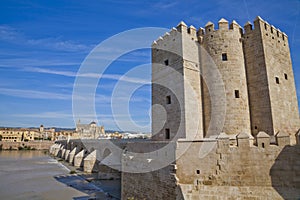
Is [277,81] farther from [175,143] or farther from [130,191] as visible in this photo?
[130,191]

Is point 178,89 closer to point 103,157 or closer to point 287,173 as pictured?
point 287,173

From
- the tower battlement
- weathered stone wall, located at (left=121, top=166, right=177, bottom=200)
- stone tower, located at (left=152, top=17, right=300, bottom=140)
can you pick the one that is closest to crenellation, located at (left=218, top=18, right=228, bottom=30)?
stone tower, located at (left=152, top=17, right=300, bottom=140)

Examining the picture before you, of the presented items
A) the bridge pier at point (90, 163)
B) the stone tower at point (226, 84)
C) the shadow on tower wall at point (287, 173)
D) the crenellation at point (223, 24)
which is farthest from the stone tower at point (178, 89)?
the bridge pier at point (90, 163)

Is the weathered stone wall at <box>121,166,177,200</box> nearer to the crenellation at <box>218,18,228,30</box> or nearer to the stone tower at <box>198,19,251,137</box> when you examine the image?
the stone tower at <box>198,19,251,137</box>

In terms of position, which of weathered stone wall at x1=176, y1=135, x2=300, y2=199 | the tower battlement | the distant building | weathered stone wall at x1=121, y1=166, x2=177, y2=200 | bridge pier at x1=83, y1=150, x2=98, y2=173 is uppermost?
the tower battlement

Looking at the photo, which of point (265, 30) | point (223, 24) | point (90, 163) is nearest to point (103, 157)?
point (90, 163)

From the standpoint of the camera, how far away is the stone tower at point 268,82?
11.2m

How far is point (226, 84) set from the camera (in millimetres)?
11852

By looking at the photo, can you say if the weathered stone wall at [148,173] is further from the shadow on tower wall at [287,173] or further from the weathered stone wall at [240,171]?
the shadow on tower wall at [287,173]

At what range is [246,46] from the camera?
1256cm

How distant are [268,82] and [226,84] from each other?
2.26 m

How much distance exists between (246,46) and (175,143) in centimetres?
833

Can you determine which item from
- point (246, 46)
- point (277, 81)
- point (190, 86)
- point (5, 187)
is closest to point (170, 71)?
point (190, 86)

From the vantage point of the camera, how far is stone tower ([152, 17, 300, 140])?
11.5 metres
